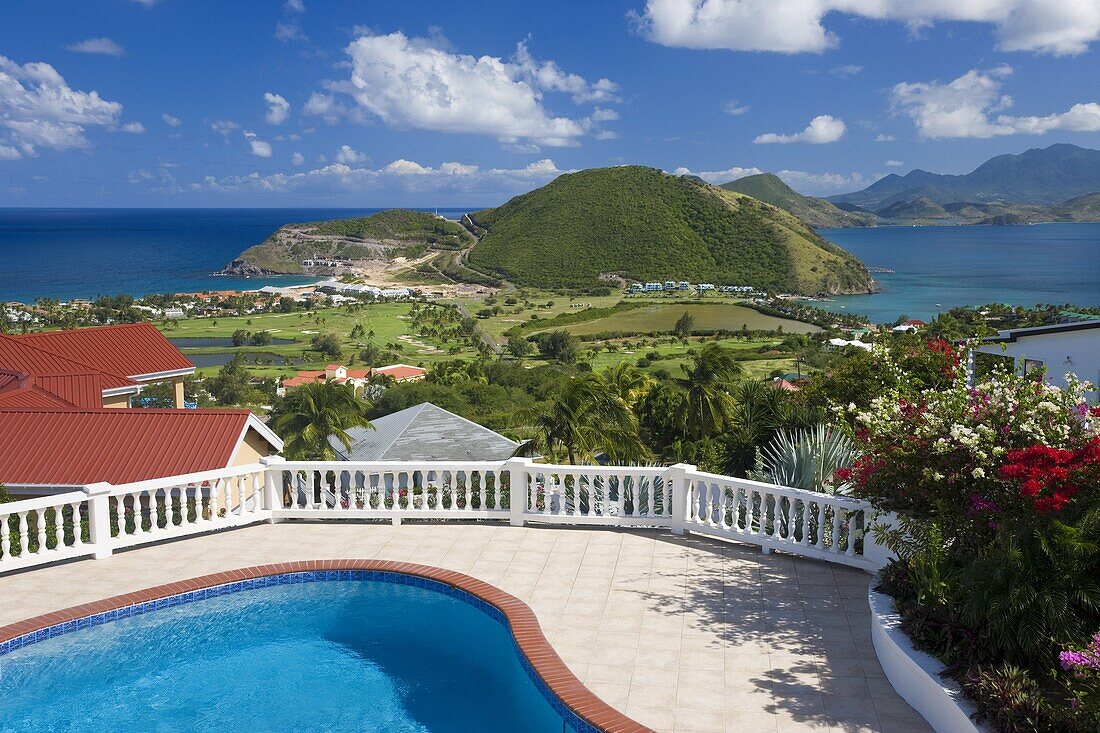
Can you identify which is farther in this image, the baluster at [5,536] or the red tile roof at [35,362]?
the red tile roof at [35,362]

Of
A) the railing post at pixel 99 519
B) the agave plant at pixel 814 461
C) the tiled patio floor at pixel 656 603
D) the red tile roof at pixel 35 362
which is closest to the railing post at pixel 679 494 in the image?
the tiled patio floor at pixel 656 603

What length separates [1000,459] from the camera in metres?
5.75

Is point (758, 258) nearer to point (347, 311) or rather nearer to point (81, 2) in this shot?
Result: point (347, 311)

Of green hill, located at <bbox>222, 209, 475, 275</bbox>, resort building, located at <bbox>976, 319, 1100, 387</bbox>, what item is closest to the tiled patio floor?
resort building, located at <bbox>976, 319, 1100, 387</bbox>

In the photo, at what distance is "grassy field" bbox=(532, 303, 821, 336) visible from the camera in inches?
3797

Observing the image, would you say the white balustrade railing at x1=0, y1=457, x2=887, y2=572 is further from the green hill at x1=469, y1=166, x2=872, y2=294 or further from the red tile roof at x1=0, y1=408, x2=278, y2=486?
the green hill at x1=469, y1=166, x2=872, y2=294

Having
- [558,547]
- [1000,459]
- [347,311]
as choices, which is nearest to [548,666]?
[558,547]

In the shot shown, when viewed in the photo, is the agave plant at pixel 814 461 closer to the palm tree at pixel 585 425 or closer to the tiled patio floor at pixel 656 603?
the tiled patio floor at pixel 656 603

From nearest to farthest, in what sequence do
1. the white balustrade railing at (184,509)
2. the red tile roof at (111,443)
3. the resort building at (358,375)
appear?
the white balustrade railing at (184,509) → the red tile roof at (111,443) → the resort building at (358,375)

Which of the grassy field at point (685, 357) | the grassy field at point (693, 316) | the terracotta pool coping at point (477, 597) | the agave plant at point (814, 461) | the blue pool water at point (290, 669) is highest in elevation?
the agave plant at point (814, 461)

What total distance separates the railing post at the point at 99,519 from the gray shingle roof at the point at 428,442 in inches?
435

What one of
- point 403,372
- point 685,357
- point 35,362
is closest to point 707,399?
point 35,362

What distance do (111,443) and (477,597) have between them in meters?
5.87

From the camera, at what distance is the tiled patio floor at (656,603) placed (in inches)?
211
